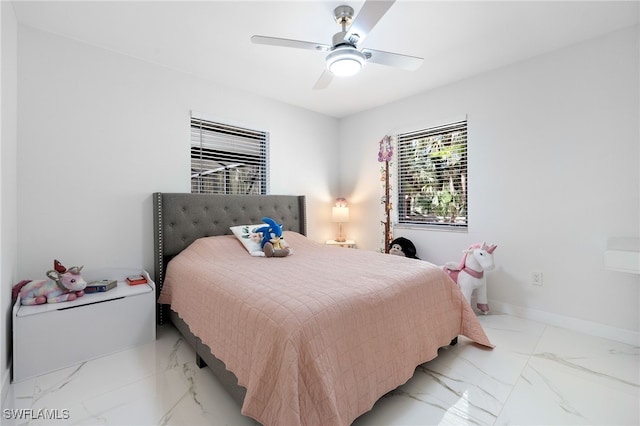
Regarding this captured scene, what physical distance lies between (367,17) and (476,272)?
2.31 m

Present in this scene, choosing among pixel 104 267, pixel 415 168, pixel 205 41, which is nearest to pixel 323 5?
pixel 205 41

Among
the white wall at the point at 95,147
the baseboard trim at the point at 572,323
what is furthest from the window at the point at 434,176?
the white wall at the point at 95,147

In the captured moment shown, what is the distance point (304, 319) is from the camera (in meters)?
1.20

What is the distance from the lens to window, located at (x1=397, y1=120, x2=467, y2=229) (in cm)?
314

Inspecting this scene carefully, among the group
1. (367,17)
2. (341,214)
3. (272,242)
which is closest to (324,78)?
(367,17)

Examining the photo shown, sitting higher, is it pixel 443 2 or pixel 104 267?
pixel 443 2

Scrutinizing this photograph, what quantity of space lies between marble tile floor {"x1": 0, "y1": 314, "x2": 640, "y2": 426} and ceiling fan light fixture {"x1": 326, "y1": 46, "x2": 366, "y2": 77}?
6.75 ft

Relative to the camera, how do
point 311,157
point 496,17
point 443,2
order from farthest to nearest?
point 311,157 < point 496,17 < point 443,2

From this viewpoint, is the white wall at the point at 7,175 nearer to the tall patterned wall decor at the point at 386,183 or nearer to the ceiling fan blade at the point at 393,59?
the ceiling fan blade at the point at 393,59

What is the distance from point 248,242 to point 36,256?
1.56m

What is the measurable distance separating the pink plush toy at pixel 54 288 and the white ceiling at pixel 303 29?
70.4 inches

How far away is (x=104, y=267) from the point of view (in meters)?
2.39

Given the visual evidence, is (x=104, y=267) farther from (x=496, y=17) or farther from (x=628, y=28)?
(x=628, y=28)

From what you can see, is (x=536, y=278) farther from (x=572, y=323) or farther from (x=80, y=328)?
(x=80, y=328)
